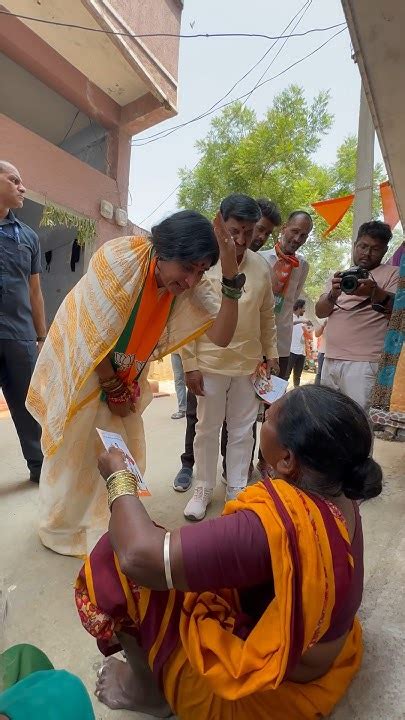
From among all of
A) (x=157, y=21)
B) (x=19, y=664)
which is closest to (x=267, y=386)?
(x=19, y=664)

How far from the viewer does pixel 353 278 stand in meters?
2.32

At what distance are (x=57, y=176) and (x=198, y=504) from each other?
537cm

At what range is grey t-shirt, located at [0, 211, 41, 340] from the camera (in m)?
2.32

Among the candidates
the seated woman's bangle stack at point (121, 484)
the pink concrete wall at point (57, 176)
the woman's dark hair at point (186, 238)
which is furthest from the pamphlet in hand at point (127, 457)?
the pink concrete wall at point (57, 176)

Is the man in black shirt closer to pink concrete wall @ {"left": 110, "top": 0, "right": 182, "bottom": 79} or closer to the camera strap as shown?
the camera strap

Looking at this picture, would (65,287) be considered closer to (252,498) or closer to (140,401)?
(140,401)

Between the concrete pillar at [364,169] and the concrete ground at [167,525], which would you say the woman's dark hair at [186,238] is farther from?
the concrete pillar at [364,169]

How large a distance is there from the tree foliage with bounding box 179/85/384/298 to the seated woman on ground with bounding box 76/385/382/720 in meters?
11.6

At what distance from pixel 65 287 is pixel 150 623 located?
808 cm

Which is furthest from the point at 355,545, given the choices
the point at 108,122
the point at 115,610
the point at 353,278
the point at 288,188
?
the point at 288,188

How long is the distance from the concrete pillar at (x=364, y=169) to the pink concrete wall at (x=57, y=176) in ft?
12.5

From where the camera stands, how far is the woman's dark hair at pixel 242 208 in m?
1.96

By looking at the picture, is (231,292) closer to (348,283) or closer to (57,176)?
(348,283)

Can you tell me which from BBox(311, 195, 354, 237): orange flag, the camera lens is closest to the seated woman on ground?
the camera lens
